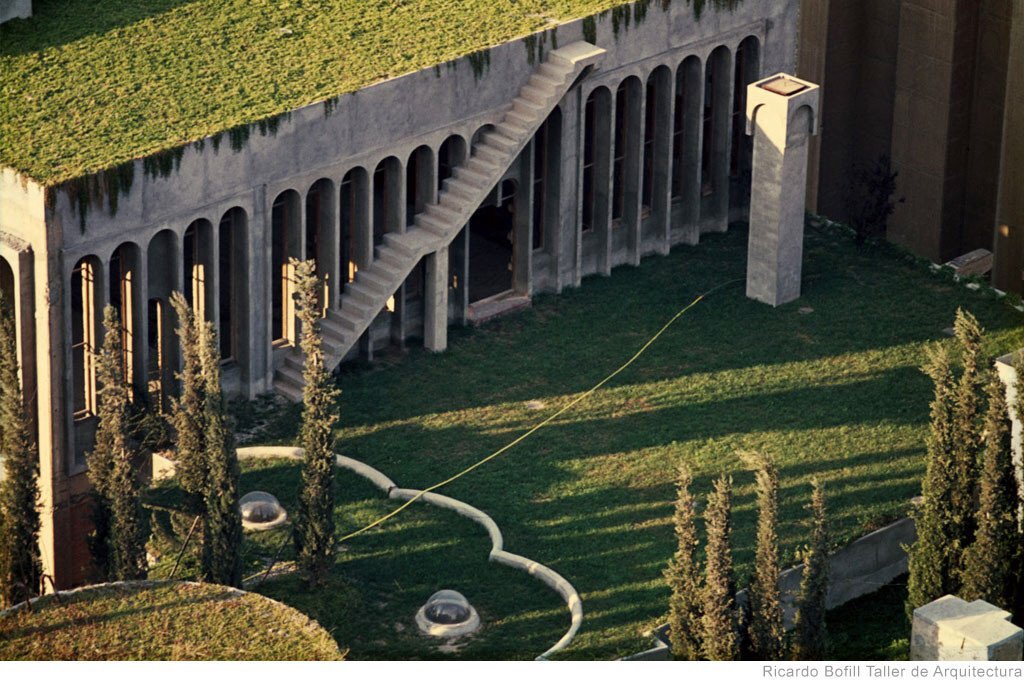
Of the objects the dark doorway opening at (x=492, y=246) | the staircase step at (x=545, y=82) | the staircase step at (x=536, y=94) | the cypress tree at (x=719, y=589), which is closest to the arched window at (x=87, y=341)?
the dark doorway opening at (x=492, y=246)

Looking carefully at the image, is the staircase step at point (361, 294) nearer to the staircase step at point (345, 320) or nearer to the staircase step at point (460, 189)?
the staircase step at point (345, 320)

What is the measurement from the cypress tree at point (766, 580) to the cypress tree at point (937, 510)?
4716 millimetres

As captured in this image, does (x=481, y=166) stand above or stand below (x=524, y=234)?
above

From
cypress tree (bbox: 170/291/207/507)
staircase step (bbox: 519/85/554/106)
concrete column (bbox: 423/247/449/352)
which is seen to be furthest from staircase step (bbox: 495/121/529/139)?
cypress tree (bbox: 170/291/207/507)

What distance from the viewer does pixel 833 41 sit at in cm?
8925

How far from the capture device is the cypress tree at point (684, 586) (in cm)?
5856

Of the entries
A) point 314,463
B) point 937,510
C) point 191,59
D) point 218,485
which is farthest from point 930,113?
point 218,485

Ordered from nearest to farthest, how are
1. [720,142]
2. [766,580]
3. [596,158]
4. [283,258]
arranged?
[766,580]
[283,258]
[596,158]
[720,142]

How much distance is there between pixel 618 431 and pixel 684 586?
10.8 m

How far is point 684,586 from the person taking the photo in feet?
194

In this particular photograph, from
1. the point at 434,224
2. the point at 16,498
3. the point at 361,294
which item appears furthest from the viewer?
the point at 434,224

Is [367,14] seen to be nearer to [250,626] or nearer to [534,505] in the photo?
[534,505]

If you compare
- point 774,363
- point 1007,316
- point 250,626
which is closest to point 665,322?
point 774,363

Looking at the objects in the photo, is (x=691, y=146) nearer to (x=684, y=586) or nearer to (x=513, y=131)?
(x=513, y=131)
